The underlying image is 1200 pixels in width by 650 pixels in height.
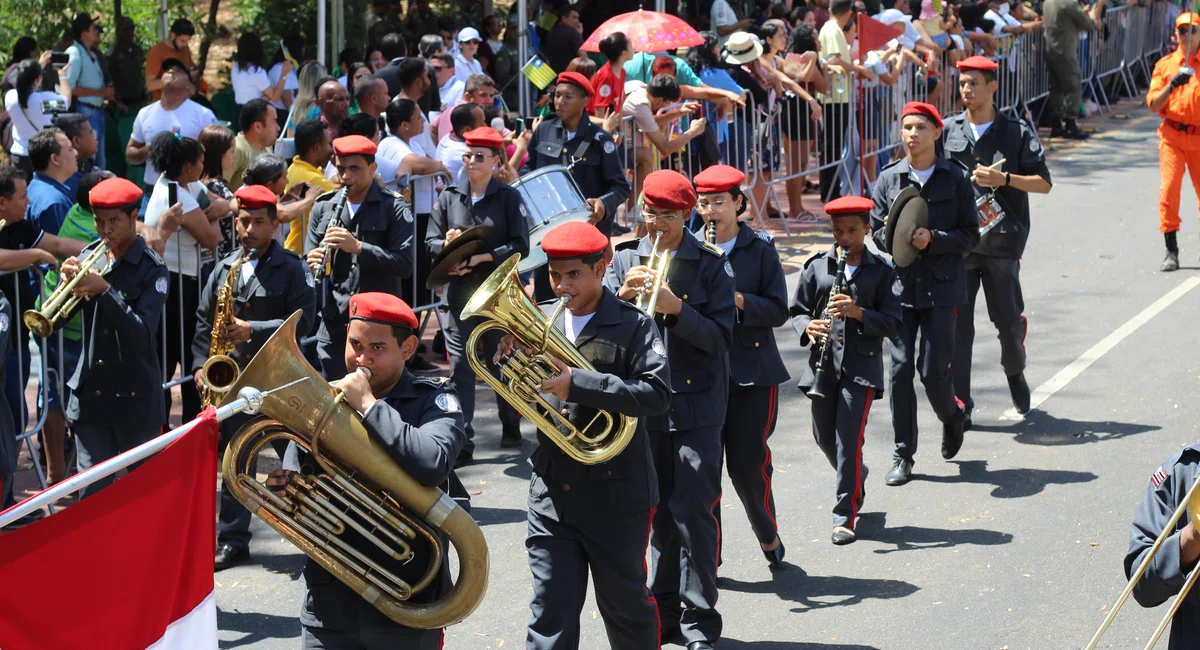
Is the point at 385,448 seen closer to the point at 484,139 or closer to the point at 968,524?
the point at 968,524

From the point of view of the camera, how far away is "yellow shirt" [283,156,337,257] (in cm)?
951

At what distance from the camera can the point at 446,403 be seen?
499 cm

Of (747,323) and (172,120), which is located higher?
(172,120)

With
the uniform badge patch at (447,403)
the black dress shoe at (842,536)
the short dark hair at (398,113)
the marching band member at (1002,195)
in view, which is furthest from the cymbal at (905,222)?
Answer: the uniform badge patch at (447,403)

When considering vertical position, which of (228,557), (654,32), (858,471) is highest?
(654,32)

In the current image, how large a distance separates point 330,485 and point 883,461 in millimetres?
4921

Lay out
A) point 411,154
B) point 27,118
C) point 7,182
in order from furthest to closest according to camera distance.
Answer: point 27,118, point 411,154, point 7,182

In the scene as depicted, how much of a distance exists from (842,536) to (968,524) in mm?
741

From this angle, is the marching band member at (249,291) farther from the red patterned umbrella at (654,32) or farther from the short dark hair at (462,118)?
the red patterned umbrella at (654,32)

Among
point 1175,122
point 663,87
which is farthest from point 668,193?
point 1175,122

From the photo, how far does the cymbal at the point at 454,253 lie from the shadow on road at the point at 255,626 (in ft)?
7.03

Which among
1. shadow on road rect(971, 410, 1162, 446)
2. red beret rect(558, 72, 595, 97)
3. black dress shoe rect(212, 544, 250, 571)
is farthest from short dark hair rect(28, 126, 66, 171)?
shadow on road rect(971, 410, 1162, 446)

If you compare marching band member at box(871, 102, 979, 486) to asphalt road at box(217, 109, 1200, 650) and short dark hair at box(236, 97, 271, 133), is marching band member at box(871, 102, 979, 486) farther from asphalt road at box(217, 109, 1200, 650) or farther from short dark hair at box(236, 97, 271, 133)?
short dark hair at box(236, 97, 271, 133)

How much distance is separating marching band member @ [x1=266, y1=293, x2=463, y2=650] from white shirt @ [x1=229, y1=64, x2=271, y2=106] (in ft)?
32.7
